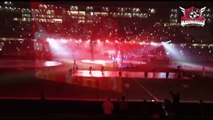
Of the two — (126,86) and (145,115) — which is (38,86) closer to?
(126,86)

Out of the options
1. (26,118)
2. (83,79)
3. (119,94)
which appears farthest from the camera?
(83,79)

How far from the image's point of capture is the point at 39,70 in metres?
36.0

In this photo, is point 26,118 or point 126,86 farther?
point 126,86

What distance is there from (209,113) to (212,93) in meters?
9.13

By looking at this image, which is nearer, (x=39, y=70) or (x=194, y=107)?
(x=194, y=107)

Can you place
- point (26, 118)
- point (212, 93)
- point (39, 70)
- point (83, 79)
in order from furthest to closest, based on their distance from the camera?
point (39, 70), point (83, 79), point (212, 93), point (26, 118)

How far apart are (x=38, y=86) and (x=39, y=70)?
12.0 meters

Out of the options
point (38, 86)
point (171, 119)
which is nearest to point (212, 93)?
point (171, 119)

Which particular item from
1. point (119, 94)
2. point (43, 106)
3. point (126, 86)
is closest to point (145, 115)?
point (43, 106)

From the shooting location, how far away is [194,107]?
1543 cm

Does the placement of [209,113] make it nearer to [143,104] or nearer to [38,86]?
[143,104]

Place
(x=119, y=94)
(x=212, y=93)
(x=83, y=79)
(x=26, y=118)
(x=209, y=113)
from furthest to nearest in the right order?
1. (x=83, y=79)
2. (x=212, y=93)
3. (x=119, y=94)
4. (x=209, y=113)
5. (x=26, y=118)

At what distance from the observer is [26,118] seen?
44.7 ft

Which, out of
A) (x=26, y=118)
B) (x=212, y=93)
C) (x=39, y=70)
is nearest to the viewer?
(x=26, y=118)
